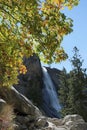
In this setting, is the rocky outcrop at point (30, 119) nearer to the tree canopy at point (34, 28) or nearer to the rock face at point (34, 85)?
the tree canopy at point (34, 28)

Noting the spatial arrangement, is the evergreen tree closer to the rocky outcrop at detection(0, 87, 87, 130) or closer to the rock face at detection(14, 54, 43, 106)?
the rock face at detection(14, 54, 43, 106)

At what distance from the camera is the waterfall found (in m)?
67.6

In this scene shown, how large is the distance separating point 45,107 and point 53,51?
5425 cm

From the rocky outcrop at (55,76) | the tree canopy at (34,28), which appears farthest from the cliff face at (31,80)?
the tree canopy at (34,28)

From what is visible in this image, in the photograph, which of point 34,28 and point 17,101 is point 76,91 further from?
point 34,28

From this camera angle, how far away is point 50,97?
70.8 metres

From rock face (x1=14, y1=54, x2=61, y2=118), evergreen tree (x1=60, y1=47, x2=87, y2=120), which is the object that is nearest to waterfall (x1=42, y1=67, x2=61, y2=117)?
rock face (x1=14, y1=54, x2=61, y2=118)

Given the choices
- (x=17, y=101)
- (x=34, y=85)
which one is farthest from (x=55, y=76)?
(x=17, y=101)

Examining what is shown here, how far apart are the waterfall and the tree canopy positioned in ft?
175

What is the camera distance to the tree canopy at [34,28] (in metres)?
12.7

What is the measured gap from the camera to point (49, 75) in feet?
250

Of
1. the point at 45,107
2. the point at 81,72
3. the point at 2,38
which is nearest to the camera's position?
the point at 2,38

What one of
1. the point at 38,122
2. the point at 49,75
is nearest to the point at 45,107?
the point at 49,75

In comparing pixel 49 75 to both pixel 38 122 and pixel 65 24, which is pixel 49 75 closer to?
pixel 38 122
